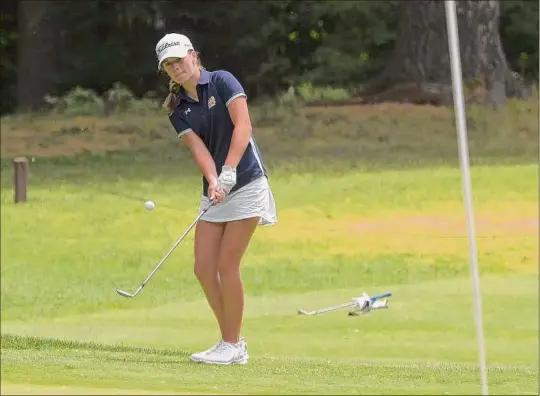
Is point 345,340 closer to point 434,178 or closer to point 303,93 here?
point 434,178

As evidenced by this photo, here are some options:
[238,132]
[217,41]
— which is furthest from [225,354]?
[217,41]

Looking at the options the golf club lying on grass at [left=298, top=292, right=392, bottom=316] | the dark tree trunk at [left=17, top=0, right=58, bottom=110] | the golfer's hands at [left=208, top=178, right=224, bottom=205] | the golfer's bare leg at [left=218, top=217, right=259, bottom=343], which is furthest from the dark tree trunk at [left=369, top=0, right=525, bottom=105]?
the golfer's hands at [left=208, top=178, right=224, bottom=205]

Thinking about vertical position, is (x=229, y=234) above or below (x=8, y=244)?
above

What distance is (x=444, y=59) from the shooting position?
26.5m

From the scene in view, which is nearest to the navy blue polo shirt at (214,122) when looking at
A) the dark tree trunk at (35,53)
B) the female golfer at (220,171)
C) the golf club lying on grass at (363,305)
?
the female golfer at (220,171)

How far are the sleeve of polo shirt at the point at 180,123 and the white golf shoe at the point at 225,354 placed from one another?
1063 millimetres

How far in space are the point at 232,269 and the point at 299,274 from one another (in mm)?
7863

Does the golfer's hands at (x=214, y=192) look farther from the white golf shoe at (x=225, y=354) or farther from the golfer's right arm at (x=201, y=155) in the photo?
the white golf shoe at (x=225, y=354)

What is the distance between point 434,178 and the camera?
2127 cm

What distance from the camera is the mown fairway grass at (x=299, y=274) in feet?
22.0

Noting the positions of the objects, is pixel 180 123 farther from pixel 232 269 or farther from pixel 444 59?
pixel 444 59

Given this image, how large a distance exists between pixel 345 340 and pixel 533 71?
26762 mm

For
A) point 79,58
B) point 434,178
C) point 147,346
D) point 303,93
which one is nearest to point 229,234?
point 147,346

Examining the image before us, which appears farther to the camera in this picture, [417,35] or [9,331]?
[417,35]
